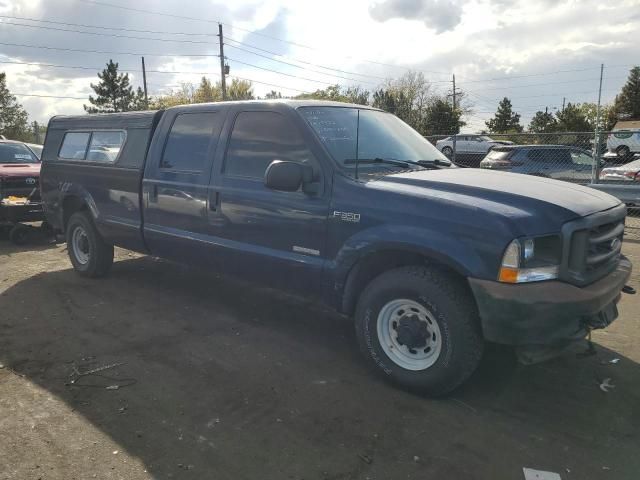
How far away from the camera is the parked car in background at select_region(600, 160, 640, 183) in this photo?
11180mm

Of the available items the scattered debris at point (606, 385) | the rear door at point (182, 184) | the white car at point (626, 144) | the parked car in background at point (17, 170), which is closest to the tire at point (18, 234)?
the parked car in background at point (17, 170)

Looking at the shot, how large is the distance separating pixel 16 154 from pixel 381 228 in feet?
30.6

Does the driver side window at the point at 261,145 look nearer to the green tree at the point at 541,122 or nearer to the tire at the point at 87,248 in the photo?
the tire at the point at 87,248

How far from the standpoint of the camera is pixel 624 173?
11.6m

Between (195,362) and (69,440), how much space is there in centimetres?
116

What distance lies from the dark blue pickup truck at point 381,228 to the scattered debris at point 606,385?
56cm

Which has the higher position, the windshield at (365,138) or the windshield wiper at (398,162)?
the windshield at (365,138)

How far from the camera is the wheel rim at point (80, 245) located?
6512 millimetres

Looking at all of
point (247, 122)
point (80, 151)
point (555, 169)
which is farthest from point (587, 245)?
point (555, 169)

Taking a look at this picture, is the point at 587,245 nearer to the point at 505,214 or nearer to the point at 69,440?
the point at 505,214

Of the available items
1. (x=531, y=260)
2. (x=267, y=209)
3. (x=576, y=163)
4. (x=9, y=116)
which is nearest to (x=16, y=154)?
(x=267, y=209)

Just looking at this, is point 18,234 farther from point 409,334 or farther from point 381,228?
point 409,334

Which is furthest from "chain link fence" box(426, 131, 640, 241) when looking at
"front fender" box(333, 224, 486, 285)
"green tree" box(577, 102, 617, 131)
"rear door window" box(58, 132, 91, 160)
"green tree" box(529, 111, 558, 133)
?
"green tree" box(529, 111, 558, 133)

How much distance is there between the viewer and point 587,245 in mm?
3223
